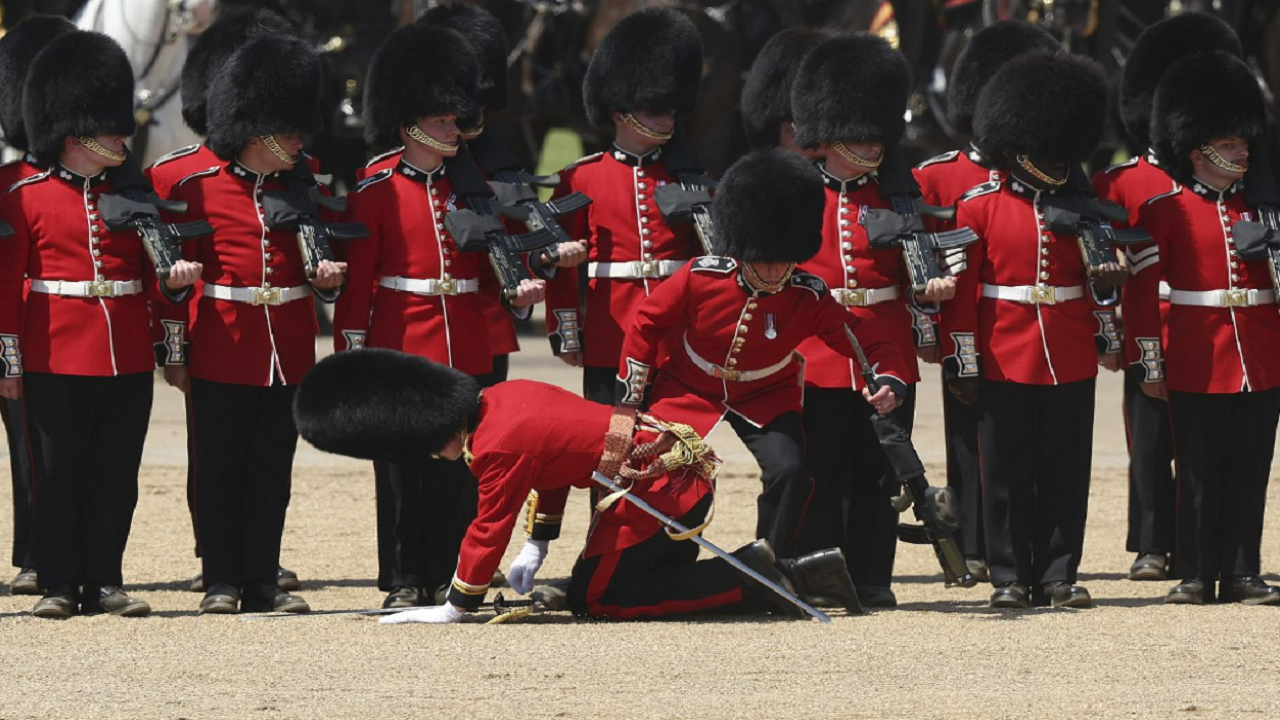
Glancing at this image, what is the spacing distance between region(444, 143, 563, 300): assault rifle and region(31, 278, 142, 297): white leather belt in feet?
2.46

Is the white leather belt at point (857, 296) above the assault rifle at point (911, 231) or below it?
below

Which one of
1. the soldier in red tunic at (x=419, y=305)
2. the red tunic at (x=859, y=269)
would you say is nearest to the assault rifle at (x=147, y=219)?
the soldier in red tunic at (x=419, y=305)

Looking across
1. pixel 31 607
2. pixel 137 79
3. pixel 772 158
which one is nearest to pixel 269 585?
pixel 31 607

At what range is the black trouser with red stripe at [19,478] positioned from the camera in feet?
21.6

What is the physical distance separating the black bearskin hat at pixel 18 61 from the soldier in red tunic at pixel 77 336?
0.38 meters

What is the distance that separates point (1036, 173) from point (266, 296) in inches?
68.9

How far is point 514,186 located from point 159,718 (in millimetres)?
2124

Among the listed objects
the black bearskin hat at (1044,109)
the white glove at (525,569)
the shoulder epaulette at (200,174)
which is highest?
the black bearskin hat at (1044,109)

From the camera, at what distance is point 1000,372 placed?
20.2 feet

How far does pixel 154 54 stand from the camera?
10.7 metres

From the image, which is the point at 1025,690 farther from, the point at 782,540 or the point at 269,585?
the point at 269,585

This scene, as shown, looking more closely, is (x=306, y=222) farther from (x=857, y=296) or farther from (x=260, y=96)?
(x=857, y=296)

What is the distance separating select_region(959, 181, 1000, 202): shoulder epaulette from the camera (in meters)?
6.26

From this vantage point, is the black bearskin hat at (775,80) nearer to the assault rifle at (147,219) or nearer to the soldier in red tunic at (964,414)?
the soldier in red tunic at (964,414)
